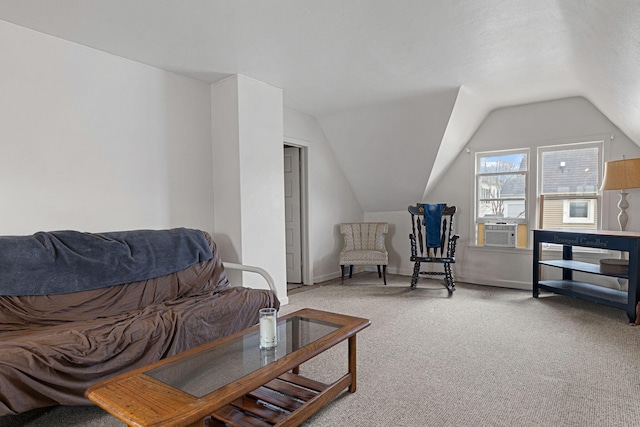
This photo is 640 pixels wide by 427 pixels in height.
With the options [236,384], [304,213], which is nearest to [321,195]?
[304,213]

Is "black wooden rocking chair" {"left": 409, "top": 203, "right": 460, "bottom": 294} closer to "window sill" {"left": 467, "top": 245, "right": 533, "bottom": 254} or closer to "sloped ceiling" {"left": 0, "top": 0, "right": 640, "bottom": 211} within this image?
"window sill" {"left": 467, "top": 245, "right": 533, "bottom": 254}

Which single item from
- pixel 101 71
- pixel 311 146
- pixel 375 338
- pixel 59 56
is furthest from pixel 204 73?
pixel 375 338

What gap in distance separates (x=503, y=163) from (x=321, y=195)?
242 cm

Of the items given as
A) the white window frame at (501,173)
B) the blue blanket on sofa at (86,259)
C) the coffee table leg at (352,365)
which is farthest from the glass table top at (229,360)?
the white window frame at (501,173)

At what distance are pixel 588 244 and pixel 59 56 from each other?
470 centimetres

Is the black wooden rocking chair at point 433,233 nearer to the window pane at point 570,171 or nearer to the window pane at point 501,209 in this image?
the window pane at point 501,209

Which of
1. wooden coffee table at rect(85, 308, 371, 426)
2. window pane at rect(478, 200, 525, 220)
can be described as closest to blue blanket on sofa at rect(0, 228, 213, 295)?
wooden coffee table at rect(85, 308, 371, 426)

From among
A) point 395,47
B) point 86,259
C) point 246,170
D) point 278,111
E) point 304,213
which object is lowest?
point 86,259

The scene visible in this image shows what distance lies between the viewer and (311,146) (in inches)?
188

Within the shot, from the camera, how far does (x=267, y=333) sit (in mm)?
1665

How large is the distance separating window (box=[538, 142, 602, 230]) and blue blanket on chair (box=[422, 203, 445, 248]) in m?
1.20

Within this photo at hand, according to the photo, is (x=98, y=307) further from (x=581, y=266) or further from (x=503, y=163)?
(x=503, y=163)

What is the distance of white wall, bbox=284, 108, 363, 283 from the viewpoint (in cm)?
461

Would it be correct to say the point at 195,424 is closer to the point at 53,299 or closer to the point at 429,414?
the point at 429,414
